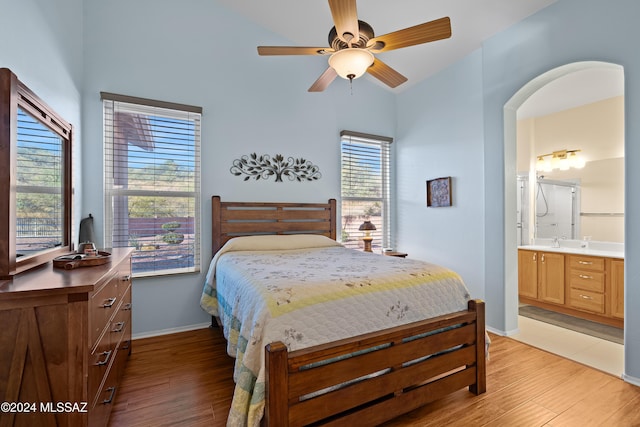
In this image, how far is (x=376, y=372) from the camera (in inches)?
66.4

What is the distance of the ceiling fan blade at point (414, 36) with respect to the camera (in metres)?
1.90

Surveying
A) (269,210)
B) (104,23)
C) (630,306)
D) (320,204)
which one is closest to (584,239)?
(630,306)

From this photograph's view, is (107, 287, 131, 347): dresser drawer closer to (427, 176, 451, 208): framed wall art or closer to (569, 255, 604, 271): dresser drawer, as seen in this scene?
(427, 176, 451, 208): framed wall art

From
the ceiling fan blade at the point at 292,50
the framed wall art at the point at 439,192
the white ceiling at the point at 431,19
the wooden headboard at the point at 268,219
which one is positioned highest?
the white ceiling at the point at 431,19

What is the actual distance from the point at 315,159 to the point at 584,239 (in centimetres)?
357

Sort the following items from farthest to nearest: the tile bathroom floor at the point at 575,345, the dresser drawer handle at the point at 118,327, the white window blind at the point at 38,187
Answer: the tile bathroom floor at the point at 575,345 < the dresser drawer handle at the point at 118,327 < the white window blind at the point at 38,187

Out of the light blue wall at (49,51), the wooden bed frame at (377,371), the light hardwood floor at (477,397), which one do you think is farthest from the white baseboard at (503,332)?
the light blue wall at (49,51)

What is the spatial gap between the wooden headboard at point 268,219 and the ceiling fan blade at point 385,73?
1.82 m

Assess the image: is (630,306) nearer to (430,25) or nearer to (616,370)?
(616,370)

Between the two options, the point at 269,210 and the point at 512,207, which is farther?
the point at 269,210

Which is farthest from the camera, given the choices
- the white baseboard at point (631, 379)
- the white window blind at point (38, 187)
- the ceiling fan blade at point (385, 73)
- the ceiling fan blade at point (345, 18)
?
the ceiling fan blade at point (385, 73)

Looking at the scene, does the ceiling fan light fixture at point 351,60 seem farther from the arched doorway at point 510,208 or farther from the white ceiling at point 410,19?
the arched doorway at point 510,208

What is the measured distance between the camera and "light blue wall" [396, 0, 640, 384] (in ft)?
7.26

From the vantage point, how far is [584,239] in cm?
384
